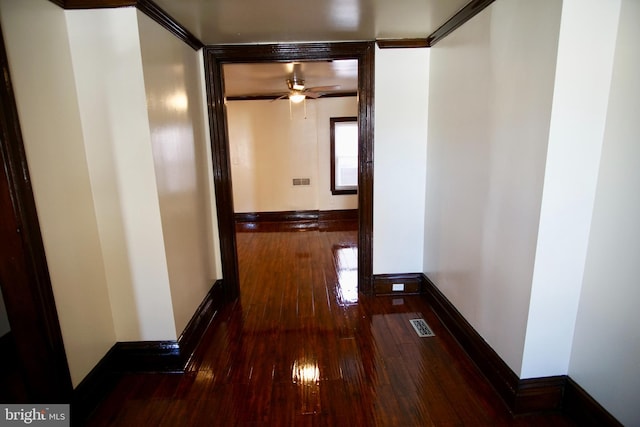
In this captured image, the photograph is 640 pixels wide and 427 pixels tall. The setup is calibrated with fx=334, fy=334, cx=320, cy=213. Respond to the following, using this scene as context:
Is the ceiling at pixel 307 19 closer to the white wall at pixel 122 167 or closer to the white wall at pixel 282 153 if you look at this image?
the white wall at pixel 122 167

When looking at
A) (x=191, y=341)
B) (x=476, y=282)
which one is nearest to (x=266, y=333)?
(x=191, y=341)

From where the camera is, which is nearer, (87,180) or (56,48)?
(56,48)

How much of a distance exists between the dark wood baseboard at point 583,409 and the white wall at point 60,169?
266 centimetres

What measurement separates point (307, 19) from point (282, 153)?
13.9 ft

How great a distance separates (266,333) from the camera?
266 centimetres

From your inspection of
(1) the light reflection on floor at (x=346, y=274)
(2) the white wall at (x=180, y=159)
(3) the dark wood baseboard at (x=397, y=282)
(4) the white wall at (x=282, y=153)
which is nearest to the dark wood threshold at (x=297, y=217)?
(4) the white wall at (x=282, y=153)

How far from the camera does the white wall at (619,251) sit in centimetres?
140

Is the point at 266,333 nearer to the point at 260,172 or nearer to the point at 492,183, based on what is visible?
the point at 492,183

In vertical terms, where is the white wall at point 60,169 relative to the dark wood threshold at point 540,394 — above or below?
above

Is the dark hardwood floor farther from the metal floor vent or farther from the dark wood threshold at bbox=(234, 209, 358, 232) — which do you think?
the dark wood threshold at bbox=(234, 209, 358, 232)

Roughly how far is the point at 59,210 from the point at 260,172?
4.93m

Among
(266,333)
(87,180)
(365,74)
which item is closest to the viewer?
(87,180)

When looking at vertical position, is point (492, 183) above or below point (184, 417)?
above

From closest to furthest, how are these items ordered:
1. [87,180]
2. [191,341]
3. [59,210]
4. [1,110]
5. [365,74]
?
[1,110], [59,210], [87,180], [191,341], [365,74]
